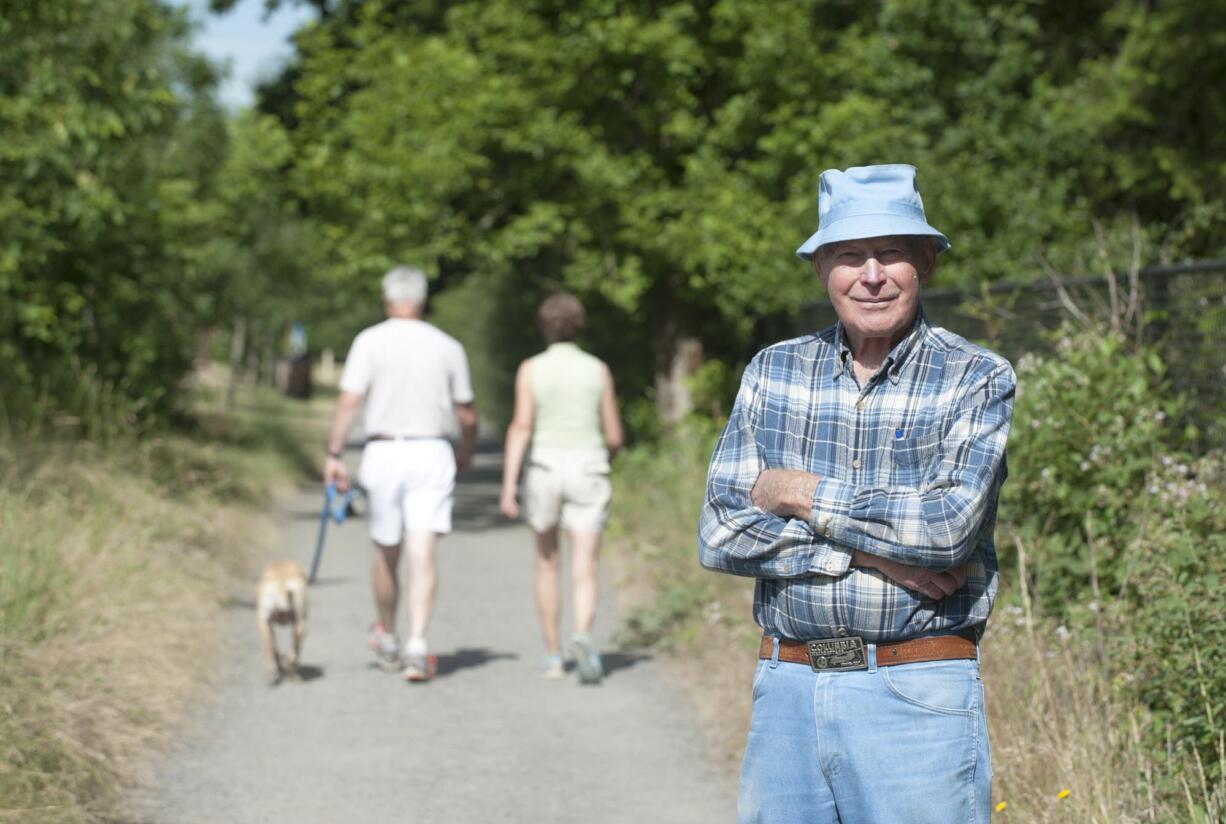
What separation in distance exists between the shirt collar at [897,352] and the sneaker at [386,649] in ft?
Result: 18.2

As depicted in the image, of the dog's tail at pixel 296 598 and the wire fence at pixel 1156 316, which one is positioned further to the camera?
the dog's tail at pixel 296 598

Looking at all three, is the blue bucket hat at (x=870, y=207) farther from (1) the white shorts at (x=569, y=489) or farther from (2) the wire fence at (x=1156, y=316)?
(1) the white shorts at (x=569, y=489)

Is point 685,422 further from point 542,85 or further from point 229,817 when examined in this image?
point 229,817

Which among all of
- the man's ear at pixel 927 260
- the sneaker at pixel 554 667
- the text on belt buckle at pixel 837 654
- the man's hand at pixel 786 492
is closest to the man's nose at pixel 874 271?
the man's ear at pixel 927 260

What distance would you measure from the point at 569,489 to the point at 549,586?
50 cm

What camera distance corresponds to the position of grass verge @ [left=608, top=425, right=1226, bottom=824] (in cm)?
434

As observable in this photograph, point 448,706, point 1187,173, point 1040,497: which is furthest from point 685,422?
point 1040,497

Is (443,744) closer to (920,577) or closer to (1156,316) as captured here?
(1156,316)

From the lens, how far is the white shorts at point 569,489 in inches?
320

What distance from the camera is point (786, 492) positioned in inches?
120

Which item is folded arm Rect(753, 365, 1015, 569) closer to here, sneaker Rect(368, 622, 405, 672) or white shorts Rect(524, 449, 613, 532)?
white shorts Rect(524, 449, 613, 532)

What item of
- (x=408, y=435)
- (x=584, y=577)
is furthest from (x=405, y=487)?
(x=584, y=577)

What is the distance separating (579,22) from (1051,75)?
5.46m

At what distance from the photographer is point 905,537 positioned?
2912 millimetres
